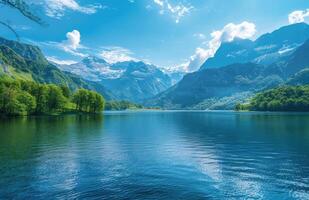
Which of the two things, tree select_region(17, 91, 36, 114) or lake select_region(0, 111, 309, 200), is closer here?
lake select_region(0, 111, 309, 200)

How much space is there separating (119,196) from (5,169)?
2012 centimetres

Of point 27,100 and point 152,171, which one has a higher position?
point 27,100

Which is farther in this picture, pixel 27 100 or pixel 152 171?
pixel 27 100

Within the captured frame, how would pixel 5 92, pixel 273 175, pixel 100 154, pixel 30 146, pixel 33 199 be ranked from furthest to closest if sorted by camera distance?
1. pixel 5 92
2. pixel 30 146
3. pixel 100 154
4. pixel 273 175
5. pixel 33 199

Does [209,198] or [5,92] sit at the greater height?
[5,92]

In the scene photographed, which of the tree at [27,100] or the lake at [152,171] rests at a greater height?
the tree at [27,100]

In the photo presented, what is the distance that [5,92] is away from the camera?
16188 cm

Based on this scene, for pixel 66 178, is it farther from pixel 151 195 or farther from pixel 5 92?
pixel 5 92

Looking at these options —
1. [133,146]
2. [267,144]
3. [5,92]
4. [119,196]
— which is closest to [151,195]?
[119,196]

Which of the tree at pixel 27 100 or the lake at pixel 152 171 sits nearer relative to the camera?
the lake at pixel 152 171

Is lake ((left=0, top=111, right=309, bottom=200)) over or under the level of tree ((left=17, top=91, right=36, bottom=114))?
under

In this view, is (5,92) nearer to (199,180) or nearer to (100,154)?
(100,154)

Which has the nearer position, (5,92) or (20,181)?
(20,181)

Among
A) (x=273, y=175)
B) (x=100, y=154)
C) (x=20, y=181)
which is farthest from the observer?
(x=100, y=154)
